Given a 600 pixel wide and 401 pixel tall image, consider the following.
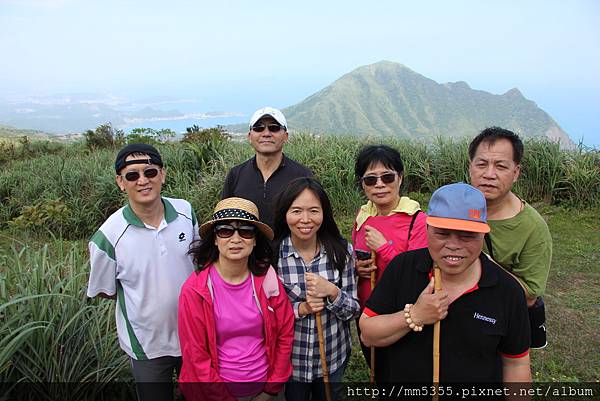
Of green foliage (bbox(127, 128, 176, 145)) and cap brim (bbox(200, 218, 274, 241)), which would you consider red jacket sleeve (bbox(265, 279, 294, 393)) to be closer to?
cap brim (bbox(200, 218, 274, 241))

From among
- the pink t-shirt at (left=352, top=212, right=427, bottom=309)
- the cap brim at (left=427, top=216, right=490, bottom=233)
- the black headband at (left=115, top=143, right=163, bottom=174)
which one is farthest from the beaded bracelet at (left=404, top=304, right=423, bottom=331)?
the black headband at (left=115, top=143, right=163, bottom=174)

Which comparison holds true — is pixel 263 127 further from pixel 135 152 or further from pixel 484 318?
pixel 484 318

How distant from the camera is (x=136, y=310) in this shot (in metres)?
2.29

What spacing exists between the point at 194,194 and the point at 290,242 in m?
6.04

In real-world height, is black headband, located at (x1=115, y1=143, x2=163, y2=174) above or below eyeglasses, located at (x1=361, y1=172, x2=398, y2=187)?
above

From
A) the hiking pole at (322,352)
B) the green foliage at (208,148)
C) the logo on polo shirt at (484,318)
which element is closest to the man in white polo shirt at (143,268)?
the hiking pole at (322,352)

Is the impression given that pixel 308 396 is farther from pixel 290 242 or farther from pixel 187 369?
pixel 290 242

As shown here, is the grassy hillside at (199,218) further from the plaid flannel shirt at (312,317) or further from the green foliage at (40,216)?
the plaid flannel shirt at (312,317)

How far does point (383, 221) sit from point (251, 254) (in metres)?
0.78

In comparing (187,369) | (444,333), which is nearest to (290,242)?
(187,369)

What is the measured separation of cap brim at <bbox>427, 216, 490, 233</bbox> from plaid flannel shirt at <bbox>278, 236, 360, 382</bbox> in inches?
33.0

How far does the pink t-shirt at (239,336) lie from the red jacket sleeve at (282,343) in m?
0.06

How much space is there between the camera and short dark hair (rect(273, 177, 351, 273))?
234cm

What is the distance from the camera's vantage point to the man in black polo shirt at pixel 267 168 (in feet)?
10.6
